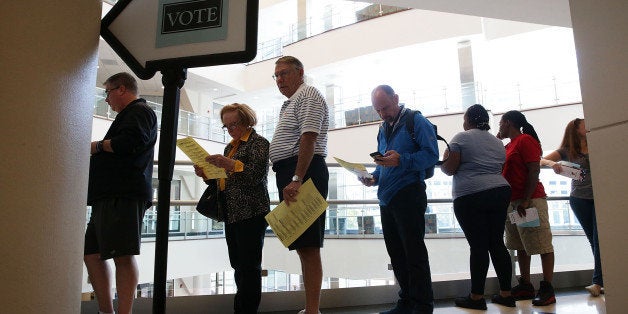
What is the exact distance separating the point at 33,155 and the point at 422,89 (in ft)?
37.0

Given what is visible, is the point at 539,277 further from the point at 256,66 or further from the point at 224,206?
the point at 256,66

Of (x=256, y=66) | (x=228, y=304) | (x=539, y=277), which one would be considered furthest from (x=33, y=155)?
(x=256, y=66)

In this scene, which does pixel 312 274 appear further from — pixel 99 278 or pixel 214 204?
pixel 99 278

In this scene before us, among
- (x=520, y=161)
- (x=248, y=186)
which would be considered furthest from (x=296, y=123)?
(x=520, y=161)

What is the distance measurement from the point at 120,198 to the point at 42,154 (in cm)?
118

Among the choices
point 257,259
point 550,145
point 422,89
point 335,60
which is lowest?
point 257,259

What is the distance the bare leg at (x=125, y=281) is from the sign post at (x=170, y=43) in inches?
51.2

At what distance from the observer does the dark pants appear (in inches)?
80.7

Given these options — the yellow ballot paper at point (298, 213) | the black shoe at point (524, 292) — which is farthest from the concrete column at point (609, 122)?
the black shoe at point (524, 292)

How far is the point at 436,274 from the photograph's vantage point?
11.0 feet

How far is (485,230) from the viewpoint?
263 centimetres

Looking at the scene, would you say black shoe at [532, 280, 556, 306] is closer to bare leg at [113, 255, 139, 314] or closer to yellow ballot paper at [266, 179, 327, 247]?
yellow ballot paper at [266, 179, 327, 247]

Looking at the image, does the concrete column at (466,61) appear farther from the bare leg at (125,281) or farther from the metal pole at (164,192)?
the metal pole at (164,192)

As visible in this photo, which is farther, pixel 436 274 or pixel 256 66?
pixel 256 66
